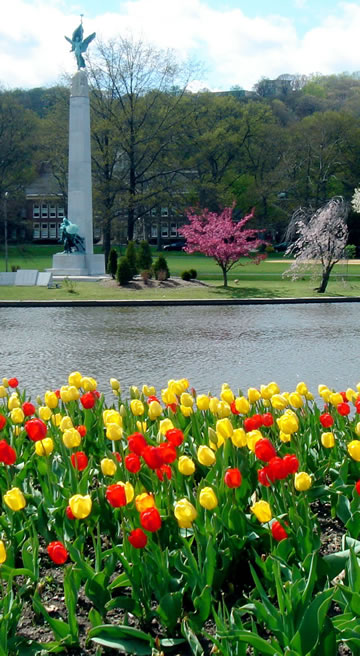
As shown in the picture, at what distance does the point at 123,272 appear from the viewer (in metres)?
28.9

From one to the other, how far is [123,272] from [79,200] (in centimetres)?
1174

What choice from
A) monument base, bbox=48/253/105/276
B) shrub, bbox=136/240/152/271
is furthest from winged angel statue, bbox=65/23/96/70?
shrub, bbox=136/240/152/271

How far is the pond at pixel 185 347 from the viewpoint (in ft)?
33.6

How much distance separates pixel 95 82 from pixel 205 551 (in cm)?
4964

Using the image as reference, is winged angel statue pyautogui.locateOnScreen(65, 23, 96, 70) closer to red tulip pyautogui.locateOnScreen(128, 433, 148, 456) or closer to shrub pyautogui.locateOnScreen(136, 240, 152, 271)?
→ shrub pyautogui.locateOnScreen(136, 240, 152, 271)

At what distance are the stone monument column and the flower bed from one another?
33.4 m

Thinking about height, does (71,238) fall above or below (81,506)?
above

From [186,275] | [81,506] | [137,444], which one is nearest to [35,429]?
[137,444]

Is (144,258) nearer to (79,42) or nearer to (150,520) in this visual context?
(79,42)

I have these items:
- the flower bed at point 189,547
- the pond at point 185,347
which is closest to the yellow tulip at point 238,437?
the flower bed at point 189,547

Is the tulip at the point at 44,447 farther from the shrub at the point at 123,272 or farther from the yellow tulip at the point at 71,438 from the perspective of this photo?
the shrub at the point at 123,272

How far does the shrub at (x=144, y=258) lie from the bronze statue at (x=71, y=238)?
5.19 meters

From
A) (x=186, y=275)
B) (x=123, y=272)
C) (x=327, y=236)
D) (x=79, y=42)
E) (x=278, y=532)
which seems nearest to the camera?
(x=278, y=532)

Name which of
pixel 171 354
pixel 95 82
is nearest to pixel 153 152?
pixel 95 82
